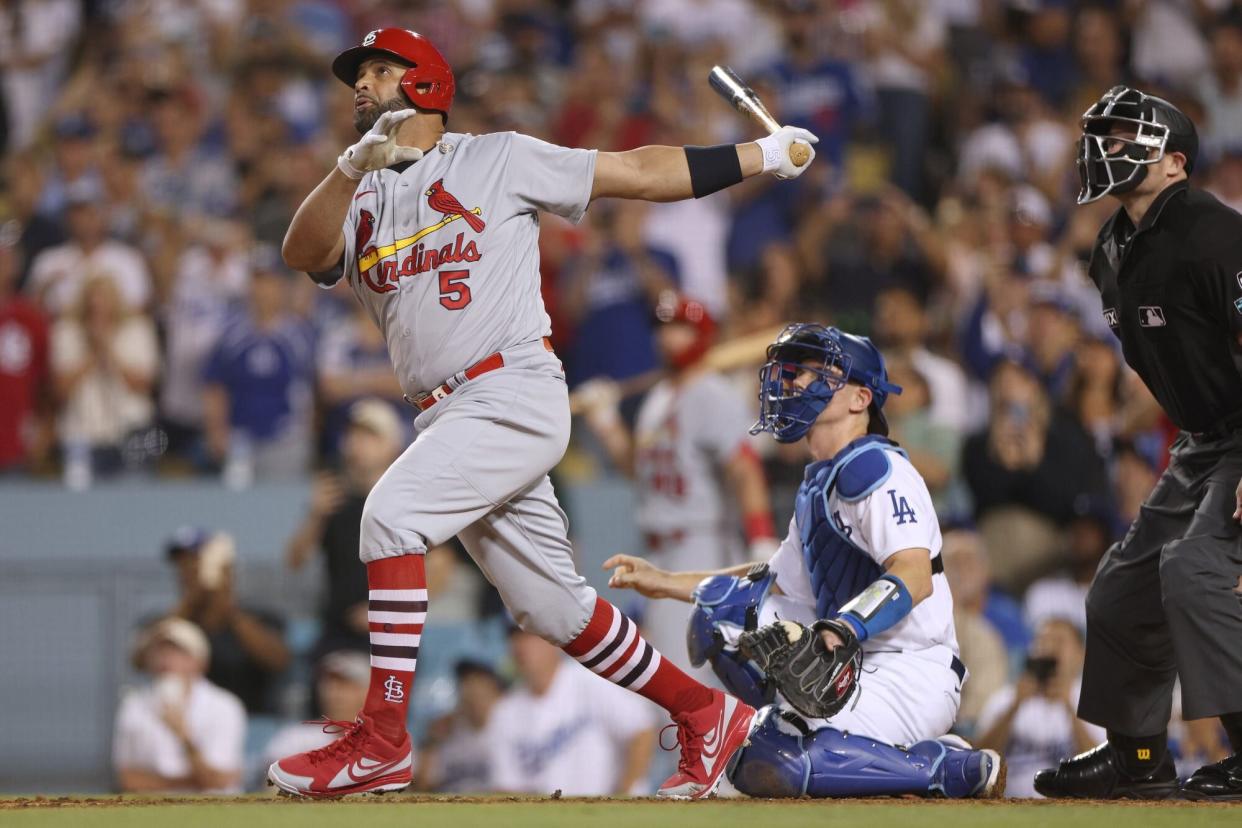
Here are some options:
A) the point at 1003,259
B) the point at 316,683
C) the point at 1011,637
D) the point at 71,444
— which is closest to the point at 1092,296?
the point at 1003,259

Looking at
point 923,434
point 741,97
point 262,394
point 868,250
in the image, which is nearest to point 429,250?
point 741,97

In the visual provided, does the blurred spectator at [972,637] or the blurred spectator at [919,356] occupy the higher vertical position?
the blurred spectator at [919,356]

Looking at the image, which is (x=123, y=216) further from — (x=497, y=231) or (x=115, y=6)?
(x=497, y=231)

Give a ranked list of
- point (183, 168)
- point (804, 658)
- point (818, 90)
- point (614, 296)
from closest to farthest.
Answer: point (804, 658) → point (614, 296) → point (183, 168) → point (818, 90)

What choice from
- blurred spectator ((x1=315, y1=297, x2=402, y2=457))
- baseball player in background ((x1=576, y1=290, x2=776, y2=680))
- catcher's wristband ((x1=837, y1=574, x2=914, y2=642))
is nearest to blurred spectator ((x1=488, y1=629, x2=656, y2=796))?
baseball player in background ((x1=576, y1=290, x2=776, y2=680))

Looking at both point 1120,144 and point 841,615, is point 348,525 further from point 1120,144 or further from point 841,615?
point 1120,144

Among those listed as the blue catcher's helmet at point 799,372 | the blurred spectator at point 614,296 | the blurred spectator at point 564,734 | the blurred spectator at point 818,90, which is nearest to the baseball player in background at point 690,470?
the blurred spectator at point 564,734

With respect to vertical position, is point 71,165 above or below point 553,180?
above

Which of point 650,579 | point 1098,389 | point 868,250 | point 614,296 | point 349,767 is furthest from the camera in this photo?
point 868,250

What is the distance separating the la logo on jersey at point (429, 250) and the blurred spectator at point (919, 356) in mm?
4872

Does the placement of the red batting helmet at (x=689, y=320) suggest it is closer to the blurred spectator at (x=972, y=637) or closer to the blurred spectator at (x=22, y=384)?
the blurred spectator at (x=972, y=637)

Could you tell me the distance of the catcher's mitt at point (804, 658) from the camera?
473 cm

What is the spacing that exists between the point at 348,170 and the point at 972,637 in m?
4.65

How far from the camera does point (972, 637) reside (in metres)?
8.52
